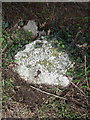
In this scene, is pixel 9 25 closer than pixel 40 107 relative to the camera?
No

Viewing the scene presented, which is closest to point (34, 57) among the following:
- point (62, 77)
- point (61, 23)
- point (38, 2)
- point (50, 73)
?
point (50, 73)

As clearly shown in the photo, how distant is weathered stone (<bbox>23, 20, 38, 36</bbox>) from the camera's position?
299 cm

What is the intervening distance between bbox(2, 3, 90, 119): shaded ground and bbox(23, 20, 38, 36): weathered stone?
87 mm

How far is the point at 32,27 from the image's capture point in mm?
3012

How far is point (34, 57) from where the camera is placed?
2.80 m

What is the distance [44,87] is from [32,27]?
0.99 m

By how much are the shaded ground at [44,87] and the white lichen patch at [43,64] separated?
11cm

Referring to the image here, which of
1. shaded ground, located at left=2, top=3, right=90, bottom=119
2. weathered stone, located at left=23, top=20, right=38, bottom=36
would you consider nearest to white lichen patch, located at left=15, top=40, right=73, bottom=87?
shaded ground, located at left=2, top=3, right=90, bottom=119

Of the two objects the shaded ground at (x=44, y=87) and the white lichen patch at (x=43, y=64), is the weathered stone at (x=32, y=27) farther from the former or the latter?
the white lichen patch at (x=43, y=64)

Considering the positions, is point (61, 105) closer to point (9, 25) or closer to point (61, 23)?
point (61, 23)

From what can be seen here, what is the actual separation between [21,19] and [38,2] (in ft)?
1.32

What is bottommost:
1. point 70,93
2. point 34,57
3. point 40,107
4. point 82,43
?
point 40,107

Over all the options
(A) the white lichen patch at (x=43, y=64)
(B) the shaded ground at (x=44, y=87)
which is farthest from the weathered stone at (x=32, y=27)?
(A) the white lichen patch at (x=43, y=64)

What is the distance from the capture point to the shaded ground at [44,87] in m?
2.67
